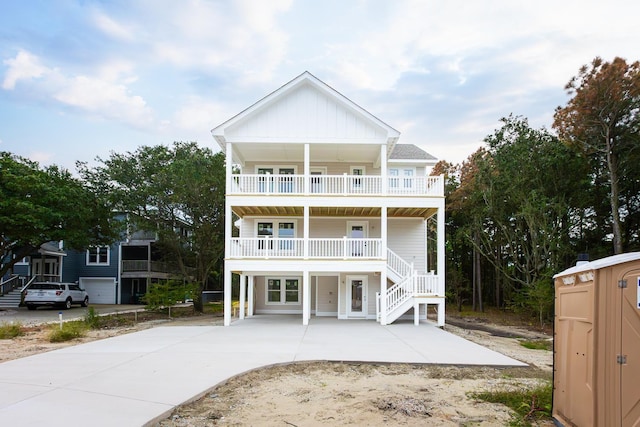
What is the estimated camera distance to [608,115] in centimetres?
2258

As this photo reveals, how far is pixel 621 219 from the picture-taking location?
27766 millimetres

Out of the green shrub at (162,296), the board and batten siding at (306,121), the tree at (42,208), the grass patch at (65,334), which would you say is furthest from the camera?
the tree at (42,208)

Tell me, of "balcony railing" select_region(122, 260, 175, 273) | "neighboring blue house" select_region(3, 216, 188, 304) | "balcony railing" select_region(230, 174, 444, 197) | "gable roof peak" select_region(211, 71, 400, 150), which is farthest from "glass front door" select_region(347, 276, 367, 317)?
"balcony railing" select_region(122, 260, 175, 273)

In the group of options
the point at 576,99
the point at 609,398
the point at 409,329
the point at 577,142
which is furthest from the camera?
the point at 577,142

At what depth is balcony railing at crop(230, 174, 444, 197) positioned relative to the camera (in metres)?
20.5

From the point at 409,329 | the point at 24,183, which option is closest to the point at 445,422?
the point at 409,329

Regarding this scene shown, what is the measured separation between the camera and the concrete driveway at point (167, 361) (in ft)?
21.1

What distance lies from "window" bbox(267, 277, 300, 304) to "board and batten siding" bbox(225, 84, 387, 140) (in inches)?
298

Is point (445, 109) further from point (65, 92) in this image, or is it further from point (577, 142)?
point (65, 92)

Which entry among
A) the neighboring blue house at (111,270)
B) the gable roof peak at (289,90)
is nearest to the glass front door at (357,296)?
the gable roof peak at (289,90)

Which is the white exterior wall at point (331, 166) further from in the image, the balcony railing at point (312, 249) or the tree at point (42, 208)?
Answer: the tree at point (42, 208)

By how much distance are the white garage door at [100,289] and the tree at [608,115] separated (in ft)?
111

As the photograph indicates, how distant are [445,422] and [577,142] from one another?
22.0 metres

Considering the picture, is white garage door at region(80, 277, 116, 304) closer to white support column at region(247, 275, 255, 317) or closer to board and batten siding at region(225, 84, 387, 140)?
white support column at region(247, 275, 255, 317)
